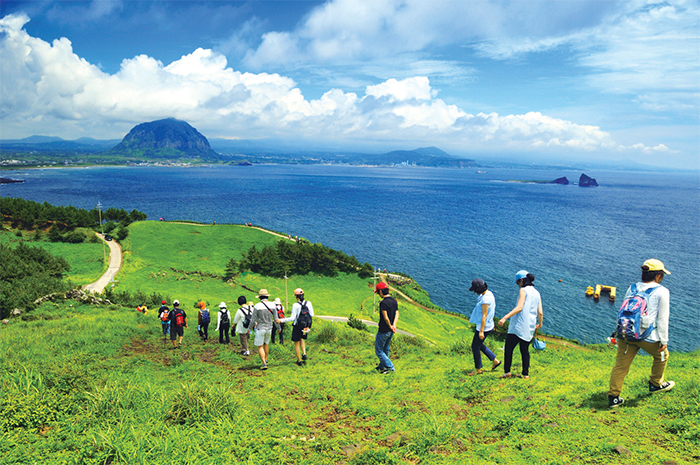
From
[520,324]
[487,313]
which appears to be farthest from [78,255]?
[520,324]

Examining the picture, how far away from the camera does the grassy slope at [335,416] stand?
5.70 metres

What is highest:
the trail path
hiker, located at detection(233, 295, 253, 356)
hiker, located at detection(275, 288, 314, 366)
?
hiker, located at detection(275, 288, 314, 366)

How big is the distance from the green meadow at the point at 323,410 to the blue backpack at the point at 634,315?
1.45 m

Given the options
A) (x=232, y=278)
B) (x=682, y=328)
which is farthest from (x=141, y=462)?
(x=682, y=328)

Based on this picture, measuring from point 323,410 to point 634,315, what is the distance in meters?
6.52

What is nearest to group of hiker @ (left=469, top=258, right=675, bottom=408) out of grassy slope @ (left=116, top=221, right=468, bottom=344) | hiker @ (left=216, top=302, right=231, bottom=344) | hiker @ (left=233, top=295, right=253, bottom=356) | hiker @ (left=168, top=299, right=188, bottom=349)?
hiker @ (left=233, top=295, right=253, bottom=356)

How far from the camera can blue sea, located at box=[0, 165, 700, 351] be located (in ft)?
174

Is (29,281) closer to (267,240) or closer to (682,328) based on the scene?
(267,240)

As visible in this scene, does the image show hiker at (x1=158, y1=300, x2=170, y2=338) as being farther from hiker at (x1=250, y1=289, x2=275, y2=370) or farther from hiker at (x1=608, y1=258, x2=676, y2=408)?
hiker at (x1=608, y1=258, x2=676, y2=408)

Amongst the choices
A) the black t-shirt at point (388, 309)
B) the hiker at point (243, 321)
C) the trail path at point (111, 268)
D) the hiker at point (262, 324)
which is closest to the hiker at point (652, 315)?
the black t-shirt at point (388, 309)

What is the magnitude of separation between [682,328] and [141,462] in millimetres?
60720

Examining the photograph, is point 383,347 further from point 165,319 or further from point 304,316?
point 165,319

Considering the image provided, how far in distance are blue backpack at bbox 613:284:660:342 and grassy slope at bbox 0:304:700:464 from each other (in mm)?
1452

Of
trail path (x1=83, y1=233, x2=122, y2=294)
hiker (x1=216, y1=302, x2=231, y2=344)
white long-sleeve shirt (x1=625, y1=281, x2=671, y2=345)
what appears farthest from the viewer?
trail path (x1=83, y1=233, x2=122, y2=294)
